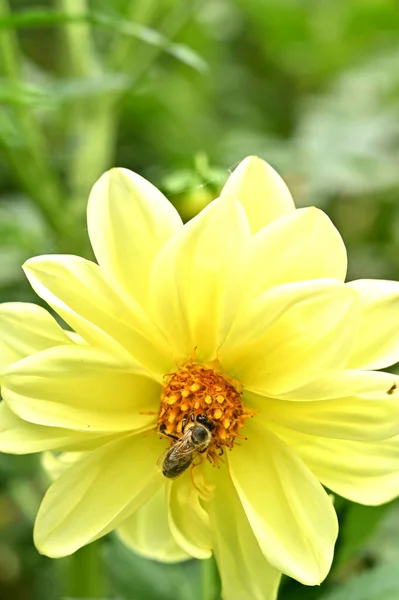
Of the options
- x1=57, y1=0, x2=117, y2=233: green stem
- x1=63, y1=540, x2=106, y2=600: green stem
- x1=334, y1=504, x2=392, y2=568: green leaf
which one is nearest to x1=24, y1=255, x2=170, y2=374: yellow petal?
x1=334, y1=504, x2=392, y2=568: green leaf

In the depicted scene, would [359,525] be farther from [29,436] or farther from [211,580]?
[29,436]

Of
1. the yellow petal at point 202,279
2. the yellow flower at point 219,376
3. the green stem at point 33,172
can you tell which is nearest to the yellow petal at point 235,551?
the yellow flower at point 219,376

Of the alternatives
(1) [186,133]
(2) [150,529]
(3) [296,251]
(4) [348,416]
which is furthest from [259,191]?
(1) [186,133]

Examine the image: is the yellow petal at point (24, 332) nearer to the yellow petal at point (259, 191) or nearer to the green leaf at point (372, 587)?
the yellow petal at point (259, 191)

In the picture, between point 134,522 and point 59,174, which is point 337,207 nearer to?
point 59,174

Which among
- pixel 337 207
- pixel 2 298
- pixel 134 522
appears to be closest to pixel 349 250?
pixel 337 207

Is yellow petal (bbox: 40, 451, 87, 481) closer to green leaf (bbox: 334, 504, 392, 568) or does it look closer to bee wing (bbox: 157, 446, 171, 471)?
bee wing (bbox: 157, 446, 171, 471)
